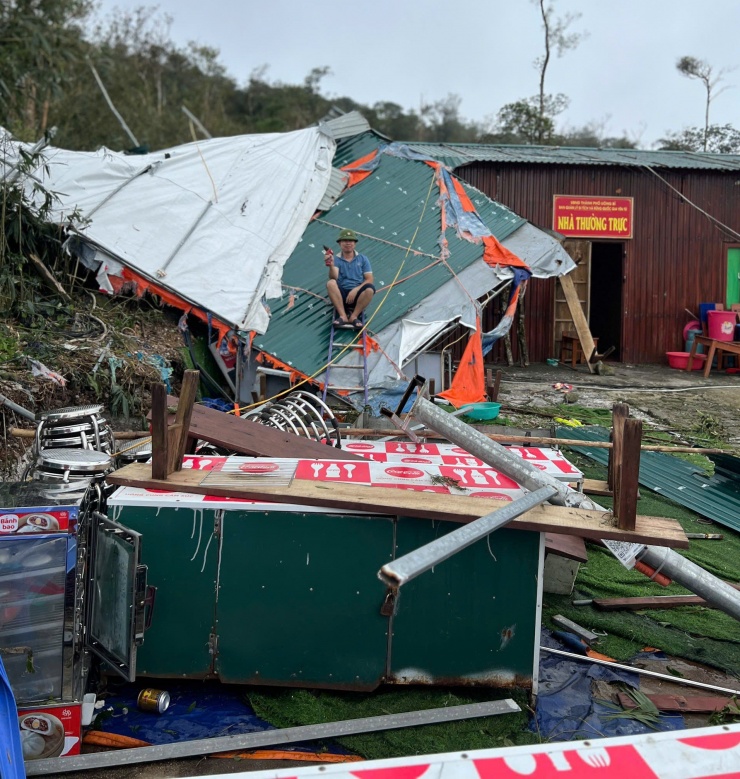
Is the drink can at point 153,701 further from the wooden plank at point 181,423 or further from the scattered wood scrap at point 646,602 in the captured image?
the scattered wood scrap at point 646,602

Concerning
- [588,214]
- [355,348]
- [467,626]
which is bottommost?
[467,626]

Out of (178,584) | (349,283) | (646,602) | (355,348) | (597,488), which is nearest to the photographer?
(178,584)

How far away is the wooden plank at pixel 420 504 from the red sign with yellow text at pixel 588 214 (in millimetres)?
12463

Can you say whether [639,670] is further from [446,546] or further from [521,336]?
[521,336]

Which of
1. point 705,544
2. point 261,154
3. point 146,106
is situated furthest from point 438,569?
point 146,106

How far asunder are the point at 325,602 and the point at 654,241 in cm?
1383

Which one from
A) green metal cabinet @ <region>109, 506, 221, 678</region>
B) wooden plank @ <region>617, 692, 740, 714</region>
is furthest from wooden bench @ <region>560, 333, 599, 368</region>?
green metal cabinet @ <region>109, 506, 221, 678</region>

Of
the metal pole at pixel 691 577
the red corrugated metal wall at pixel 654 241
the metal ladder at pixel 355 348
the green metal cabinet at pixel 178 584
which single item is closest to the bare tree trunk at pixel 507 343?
the red corrugated metal wall at pixel 654 241

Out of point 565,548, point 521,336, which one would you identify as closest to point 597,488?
point 565,548

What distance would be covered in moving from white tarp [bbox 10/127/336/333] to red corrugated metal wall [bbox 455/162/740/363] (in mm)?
5295

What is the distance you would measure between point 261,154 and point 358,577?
9197mm

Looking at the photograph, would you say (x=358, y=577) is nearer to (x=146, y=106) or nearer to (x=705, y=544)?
(x=705, y=544)

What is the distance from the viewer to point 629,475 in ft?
11.7

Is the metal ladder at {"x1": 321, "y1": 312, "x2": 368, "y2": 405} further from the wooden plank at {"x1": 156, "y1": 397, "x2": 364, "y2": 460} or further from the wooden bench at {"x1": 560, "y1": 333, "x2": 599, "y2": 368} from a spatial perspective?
the wooden bench at {"x1": 560, "y1": 333, "x2": 599, "y2": 368}
